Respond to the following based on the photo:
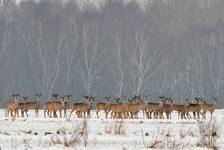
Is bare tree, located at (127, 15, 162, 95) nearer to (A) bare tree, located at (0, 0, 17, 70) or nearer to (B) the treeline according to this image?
(B) the treeline

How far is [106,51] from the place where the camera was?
68.6 meters

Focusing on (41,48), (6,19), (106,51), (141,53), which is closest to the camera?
(141,53)

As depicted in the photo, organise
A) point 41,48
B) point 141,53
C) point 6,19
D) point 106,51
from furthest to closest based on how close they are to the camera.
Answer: point 6,19 → point 106,51 → point 41,48 → point 141,53

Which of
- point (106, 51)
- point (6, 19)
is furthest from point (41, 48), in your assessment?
point (6, 19)

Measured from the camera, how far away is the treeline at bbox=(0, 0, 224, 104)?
65.2 meters

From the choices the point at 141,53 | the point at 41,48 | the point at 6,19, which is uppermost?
the point at 6,19

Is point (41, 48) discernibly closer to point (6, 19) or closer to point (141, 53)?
point (6, 19)

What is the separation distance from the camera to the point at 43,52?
65875 mm

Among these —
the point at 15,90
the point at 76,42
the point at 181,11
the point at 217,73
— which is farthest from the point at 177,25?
the point at 15,90

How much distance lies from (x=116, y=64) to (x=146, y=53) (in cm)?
523

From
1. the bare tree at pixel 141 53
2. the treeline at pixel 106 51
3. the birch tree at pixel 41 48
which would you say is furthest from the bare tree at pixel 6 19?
the bare tree at pixel 141 53

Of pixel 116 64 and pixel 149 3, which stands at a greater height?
pixel 149 3

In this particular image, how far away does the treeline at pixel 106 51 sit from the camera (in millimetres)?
65250

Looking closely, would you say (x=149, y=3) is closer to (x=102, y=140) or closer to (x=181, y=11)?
(x=181, y=11)
